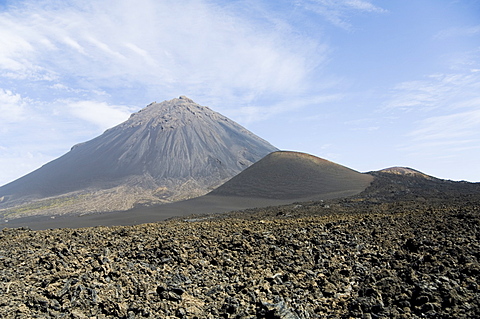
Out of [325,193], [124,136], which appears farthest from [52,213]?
[124,136]

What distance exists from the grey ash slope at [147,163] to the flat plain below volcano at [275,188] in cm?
2163

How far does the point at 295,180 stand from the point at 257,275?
5383 centimetres

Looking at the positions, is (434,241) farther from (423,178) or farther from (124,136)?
(124,136)

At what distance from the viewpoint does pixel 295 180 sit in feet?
207

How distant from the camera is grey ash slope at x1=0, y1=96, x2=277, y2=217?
8806 centimetres

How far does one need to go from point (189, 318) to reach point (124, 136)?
128668 millimetres

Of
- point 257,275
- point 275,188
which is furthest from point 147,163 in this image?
point 257,275

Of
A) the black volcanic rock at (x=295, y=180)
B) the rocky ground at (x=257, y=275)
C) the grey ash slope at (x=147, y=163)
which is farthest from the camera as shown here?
the grey ash slope at (x=147, y=163)

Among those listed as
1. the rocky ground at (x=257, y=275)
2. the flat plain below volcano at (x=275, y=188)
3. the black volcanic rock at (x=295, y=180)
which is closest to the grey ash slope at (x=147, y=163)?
the flat plain below volcano at (x=275, y=188)

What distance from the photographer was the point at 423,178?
63094mm

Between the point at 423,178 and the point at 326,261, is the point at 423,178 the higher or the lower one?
the higher one

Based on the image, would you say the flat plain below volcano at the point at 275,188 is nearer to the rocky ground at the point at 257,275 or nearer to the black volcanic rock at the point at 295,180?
the black volcanic rock at the point at 295,180

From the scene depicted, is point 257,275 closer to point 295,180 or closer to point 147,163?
point 295,180

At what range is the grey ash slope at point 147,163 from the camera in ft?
289
